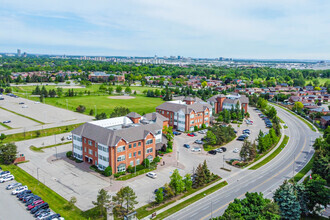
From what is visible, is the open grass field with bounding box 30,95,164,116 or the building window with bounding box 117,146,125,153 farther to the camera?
the open grass field with bounding box 30,95,164,116

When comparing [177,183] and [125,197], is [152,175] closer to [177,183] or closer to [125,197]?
[177,183]

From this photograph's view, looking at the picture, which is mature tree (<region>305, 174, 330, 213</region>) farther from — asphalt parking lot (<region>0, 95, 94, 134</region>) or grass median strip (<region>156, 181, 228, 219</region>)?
asphalt parking lot (<region>0, 95, 94, 134</region>)

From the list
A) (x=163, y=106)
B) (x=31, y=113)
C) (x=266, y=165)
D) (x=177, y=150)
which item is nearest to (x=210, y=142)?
(x=177, y=150)

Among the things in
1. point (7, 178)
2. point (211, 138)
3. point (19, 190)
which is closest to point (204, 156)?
point (211, 138)

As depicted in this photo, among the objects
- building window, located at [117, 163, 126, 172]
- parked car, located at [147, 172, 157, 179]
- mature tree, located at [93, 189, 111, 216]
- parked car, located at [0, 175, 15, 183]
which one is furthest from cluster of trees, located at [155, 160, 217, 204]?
parked car, located at [0, 175, 15, 183]

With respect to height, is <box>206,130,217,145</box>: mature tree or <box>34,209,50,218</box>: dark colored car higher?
<box>206,130,217,145</box>: mature tree

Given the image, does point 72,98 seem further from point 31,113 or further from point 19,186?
point 19,186
